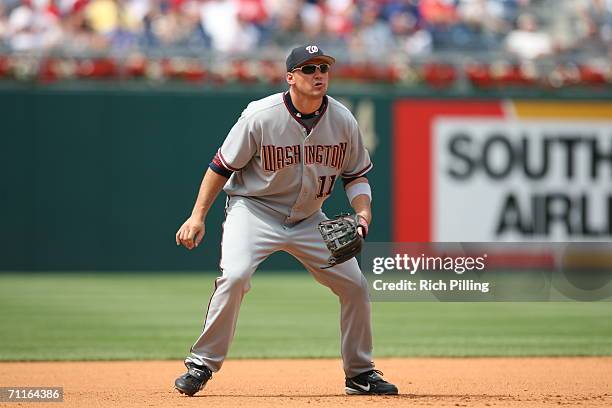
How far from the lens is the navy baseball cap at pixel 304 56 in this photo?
19.8ft

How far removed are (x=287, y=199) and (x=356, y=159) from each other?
1.55 ft

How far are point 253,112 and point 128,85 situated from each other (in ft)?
30.8

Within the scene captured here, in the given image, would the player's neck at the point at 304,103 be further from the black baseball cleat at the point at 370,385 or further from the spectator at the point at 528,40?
the spectator at the point at 528,40

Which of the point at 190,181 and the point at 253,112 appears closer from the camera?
the point at 253,112

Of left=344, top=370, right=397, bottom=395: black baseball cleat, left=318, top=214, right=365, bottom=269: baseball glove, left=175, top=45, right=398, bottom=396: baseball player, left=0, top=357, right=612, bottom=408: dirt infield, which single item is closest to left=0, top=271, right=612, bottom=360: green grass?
left=0, top=357, right=612, bottom=408: dirt infield

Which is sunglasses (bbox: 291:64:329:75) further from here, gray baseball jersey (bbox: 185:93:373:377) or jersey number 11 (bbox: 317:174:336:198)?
jersey number 11 (bbox: 317:174:336:198)

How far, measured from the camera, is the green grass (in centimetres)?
889

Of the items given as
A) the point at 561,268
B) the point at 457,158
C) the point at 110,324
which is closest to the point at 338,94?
the point at 457,158

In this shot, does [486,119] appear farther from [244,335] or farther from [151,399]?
[151,399]

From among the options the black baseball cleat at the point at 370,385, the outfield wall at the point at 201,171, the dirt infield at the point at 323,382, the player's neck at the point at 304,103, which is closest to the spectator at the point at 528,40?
the outfield wall at the point at 201,171

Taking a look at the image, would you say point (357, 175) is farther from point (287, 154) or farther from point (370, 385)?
point (370, 385)

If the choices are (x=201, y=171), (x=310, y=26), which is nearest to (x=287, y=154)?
(x=201, y=171)

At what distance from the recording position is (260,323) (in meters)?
10.9

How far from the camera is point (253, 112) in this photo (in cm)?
615
